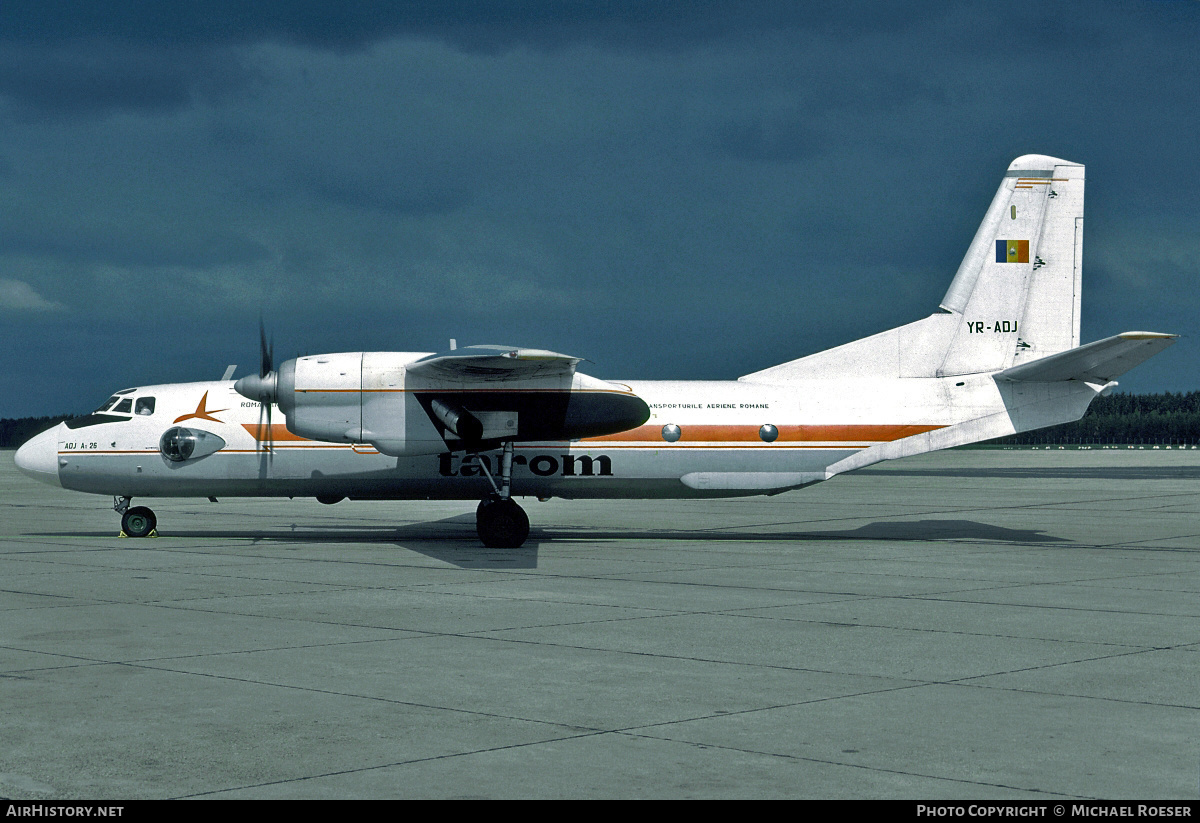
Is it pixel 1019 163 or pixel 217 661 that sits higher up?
pixel 1019 163

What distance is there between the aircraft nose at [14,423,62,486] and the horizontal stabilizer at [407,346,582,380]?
27.0 feet

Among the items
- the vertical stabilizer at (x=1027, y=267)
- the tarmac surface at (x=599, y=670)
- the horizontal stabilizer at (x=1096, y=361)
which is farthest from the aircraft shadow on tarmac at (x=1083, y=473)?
the tarmac surface at (x=599, y=670)

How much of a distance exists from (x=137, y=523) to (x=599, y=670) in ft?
56.5

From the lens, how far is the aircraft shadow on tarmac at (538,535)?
77.1ft

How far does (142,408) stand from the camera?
24969 mm

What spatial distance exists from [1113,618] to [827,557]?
7.65 metres

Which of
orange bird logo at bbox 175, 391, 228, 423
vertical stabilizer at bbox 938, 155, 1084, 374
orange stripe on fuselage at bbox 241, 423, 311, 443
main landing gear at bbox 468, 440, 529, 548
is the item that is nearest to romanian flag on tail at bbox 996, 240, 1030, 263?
vertical stabilizer at bbox 938, 155, 1084, 374

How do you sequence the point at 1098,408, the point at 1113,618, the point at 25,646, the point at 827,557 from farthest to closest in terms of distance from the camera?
the point at 1098,408 → the point at 827,557 → the point at 1113,618 → the point at 25,646

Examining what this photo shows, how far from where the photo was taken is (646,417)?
2361 centimetres

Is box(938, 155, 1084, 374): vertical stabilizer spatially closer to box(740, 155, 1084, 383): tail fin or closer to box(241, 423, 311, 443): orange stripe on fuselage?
box(740, 155, 1084, 383): tail fin

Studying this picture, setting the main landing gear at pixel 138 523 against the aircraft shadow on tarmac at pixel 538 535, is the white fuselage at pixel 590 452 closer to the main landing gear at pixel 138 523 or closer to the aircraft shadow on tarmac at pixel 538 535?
the main landing gear at pixel 138 523

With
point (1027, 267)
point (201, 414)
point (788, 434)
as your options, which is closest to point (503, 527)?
point (788, 434)

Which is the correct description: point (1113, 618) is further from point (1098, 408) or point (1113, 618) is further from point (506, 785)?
point (1098, 408)
